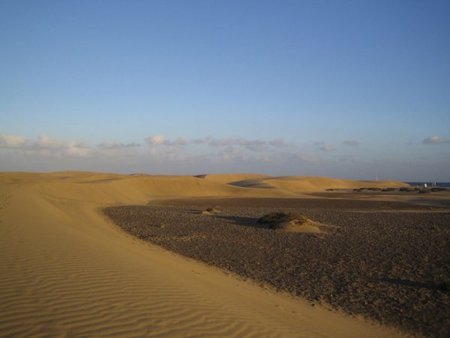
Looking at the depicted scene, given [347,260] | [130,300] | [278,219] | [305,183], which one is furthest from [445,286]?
[305,183]

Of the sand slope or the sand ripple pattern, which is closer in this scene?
the sand ripple pattern

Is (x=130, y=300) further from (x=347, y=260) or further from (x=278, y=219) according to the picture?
(x=278, y=219)

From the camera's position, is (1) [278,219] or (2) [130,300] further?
(1) [278,219]

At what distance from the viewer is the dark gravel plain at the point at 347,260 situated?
8.97m

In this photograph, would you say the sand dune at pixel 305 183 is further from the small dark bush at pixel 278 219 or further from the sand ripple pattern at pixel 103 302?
the sand ripple pattern at pixel 103 302

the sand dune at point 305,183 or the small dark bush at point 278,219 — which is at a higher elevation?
the sand dune at point 305,183

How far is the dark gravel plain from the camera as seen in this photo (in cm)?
897

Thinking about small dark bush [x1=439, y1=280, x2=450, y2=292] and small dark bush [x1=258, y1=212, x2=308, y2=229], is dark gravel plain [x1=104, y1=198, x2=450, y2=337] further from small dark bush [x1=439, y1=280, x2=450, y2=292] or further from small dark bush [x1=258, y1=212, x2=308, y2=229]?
small dark bush [x1=258, y1=212, x2=308, y2=229]

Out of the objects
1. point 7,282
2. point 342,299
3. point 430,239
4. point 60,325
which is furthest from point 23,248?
point 430,239

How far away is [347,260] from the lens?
45.6ft

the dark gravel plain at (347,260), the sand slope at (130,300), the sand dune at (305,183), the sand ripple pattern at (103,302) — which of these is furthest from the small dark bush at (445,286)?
the sand dune at (305,183)

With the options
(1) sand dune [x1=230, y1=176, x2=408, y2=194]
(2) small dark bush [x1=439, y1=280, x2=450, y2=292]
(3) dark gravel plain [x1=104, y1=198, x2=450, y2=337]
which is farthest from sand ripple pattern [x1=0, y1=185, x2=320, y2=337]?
(1) sand dune [x1=230, y1=176, x2=408, y2=194]

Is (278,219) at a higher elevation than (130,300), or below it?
below

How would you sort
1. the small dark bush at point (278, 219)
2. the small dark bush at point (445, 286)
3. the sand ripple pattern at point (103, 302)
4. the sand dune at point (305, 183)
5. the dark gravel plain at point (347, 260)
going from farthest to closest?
the sand dune at point (305, 183) < the small dark bush at point (278, 219) < the small dark bush at point (445, 286) < the dark gravel plain at point (347, 260) < the sand ripple pattern at point (103, 302)
